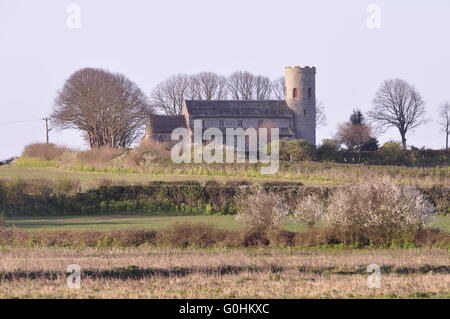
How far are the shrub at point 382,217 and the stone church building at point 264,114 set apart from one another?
48145 millimetres

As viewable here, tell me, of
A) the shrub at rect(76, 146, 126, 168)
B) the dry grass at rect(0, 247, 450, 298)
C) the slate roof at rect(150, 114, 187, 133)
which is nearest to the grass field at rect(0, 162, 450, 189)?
the shrub at rect(76, 146, 126, 168)

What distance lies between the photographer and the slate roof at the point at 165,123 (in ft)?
248

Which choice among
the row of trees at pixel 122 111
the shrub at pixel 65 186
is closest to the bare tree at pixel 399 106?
the row of trees at pixel 122 111

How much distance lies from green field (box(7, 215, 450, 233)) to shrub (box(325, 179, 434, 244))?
190 cm

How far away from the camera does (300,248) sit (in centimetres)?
2531

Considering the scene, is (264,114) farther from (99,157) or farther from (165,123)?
(99,157)

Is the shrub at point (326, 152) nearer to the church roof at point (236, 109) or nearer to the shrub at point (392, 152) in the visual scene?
the shrub at point (392, 152)

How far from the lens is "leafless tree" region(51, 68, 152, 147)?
73.4 metres

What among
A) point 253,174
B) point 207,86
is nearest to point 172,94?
point 207,86

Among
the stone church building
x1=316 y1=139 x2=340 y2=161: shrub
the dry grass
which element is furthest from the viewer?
the stone church building

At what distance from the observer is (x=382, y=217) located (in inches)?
1047

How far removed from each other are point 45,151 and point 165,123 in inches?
617

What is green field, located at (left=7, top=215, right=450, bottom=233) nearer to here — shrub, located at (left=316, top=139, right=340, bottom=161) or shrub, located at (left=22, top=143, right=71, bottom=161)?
shrub, located at (left=316, top=139, right=340, bottom=161)
